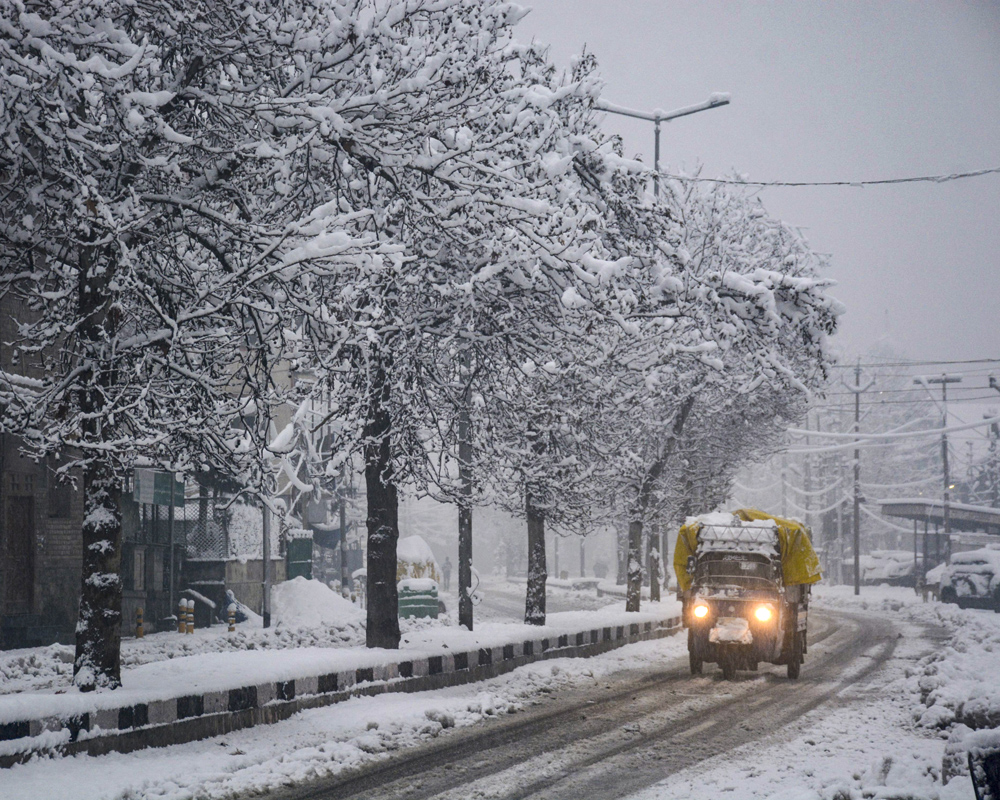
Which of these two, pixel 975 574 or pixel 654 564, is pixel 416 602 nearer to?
pixel 654 564

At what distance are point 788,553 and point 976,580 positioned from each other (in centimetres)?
3068

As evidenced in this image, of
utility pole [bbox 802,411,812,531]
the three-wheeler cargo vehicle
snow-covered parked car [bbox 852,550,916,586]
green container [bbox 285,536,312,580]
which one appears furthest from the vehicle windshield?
utility pole [bbox 802,411,812,531]

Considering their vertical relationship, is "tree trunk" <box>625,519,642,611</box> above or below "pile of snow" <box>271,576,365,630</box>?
above

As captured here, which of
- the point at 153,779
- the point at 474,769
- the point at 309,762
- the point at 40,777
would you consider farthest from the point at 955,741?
the point at 40,777

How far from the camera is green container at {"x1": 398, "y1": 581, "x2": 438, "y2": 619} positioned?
114ft

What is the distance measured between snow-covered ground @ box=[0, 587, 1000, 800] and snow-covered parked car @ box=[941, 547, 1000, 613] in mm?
30598

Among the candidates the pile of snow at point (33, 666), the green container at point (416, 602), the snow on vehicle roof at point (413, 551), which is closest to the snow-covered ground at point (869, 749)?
the pile of snow at point (33, 666)

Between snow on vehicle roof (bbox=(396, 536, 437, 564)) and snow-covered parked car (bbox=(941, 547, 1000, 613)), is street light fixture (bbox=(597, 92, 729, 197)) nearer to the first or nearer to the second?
snow on vehicle roof (bbox=(396, 536, 437, 564))

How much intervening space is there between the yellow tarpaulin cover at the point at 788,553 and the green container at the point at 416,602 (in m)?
14.4

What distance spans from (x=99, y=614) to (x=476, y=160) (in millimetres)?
6260

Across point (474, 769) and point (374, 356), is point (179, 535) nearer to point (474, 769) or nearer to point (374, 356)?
point (374, 356)

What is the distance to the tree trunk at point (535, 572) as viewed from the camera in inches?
984

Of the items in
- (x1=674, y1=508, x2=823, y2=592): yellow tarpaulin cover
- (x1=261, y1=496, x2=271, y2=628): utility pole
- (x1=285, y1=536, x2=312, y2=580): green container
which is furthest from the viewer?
(x1=285, y1=536, x2=312, y2=580): green container

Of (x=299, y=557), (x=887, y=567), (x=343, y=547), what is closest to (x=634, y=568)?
(x=299, y=557)
